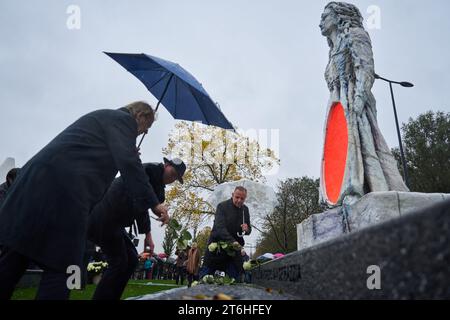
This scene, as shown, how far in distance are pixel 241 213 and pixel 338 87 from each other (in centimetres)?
279

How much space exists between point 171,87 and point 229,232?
3.08 m

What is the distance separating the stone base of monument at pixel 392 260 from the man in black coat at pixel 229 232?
381 centimetres

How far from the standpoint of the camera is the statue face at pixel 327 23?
19.3 feet

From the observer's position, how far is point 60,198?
1980mm

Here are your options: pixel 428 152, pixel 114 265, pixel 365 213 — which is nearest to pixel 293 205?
pixel 428 152

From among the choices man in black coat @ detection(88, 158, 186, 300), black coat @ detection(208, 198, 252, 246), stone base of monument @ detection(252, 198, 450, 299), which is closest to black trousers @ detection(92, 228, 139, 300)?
man in black coat @ detection(88, 158, 186, 300)

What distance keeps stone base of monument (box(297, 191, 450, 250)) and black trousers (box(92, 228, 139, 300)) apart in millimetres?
1932

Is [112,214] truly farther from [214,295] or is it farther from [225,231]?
[225,231]

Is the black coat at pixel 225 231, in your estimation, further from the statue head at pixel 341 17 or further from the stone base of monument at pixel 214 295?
the statue head at pixel 341 17

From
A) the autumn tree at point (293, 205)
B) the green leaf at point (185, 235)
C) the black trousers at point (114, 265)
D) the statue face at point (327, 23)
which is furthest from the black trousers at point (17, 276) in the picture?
the autumn tree at point (293, 205)

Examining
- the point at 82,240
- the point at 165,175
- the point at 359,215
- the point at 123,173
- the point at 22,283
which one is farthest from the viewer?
the point at 22,283

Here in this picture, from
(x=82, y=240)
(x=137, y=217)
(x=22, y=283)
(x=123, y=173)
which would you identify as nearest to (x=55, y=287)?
(x=82, y=240)

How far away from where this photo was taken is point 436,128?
2639cm
